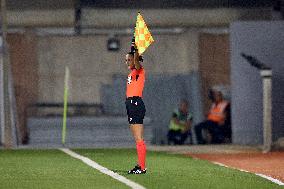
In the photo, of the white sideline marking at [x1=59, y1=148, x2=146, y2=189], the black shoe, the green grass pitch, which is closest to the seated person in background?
the white sideline marking at [x1=59, y1=148, x2=146, y2=189]

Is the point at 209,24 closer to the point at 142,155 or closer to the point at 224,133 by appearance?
the point at 224,133

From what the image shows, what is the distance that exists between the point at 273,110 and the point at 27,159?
9.43 m

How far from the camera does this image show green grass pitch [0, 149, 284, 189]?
44.5 feet

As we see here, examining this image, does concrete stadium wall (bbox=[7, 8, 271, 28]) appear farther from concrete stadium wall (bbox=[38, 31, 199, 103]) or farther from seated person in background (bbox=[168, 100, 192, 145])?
seated person in background (bbox=[168, 100, 192, 145])

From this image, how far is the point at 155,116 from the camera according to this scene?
31266 millimetres

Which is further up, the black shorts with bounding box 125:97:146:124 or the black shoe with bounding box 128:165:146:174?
the black shorts with bounding box 125:97:146:124

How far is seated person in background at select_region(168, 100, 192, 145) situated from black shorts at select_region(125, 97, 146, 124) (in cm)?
1449

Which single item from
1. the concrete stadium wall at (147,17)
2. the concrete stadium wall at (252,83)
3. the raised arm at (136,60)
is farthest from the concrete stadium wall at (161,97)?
the raised arm at (136,60)

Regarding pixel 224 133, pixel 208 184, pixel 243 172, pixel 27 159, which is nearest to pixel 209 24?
pixel 224 133

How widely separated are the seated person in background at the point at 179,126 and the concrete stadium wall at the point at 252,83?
2.93 metres

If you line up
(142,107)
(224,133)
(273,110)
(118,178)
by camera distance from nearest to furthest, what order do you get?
1. (118,178)
2. (142,107)
3. (273,110)
4. (224,133)

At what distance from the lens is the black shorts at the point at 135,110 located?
51.5ft

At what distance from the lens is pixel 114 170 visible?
1648 centimetres

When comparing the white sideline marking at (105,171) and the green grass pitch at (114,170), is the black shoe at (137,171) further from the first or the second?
the white sideline marking at (105,171)
